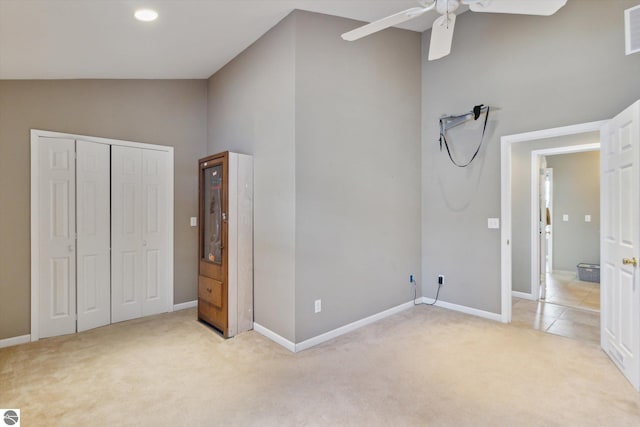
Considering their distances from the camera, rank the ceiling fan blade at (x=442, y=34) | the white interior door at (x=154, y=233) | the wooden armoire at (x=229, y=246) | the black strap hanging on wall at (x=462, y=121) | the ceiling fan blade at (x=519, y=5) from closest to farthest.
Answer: the ceiling fan blade at (x=519, y=5), the ceiling fan blade at (x=442, y=34), the wooden armoire at (x=229, y=246), the black strap hanging on wall at (x=462, y=121), the white interior door at (x=154, y=233)

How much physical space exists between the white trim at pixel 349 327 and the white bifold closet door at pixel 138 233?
2.09 m

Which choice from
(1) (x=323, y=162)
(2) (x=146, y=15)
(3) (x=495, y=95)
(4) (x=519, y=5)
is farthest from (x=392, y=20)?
(3) (x=495, y=95)

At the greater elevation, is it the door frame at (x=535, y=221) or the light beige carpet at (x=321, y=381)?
the door frame at (x=535, y=221)

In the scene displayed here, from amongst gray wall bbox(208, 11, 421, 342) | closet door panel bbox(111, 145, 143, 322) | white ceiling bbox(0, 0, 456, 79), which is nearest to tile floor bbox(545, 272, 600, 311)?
gray wall bbox(208, 11, 421, 342)

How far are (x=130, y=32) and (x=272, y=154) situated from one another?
1.53m

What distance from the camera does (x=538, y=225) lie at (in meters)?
4.55

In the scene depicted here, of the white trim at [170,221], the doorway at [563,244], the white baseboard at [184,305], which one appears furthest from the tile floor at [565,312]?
the white trim at [170,221]

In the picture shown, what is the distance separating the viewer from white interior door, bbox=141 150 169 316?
150 inches

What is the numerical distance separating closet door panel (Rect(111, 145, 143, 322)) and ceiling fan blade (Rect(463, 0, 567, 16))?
362 cm

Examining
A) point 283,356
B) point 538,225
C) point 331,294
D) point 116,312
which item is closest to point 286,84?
point 331,294

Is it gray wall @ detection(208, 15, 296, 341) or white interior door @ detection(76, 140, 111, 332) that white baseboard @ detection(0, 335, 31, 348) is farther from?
gray wall @ detection(208, 15, 296, 341)

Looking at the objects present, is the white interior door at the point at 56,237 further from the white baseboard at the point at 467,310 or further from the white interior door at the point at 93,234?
the white baseboard at the point at 467,310

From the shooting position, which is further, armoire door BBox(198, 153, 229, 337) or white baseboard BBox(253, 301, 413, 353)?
armoire door BBox(198, 153, 229, 337)

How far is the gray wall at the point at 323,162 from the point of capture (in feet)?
9.70
